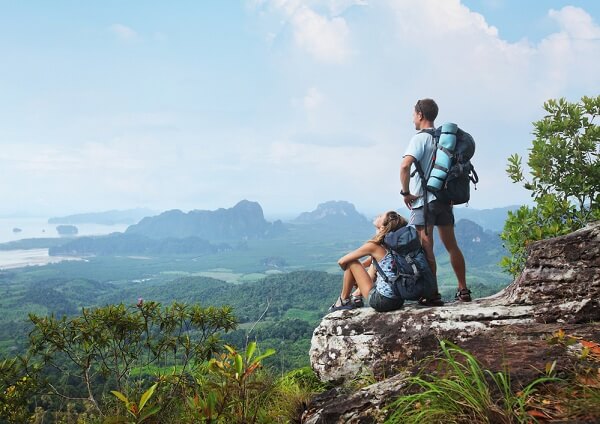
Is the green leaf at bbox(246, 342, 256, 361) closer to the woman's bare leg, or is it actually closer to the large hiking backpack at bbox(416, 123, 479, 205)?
the woman's bare leg

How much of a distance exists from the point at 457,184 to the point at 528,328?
178cm

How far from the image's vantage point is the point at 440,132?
5184mm

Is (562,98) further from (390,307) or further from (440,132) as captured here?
(390,307)

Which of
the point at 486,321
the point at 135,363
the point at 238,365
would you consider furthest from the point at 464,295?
the point at 135,363

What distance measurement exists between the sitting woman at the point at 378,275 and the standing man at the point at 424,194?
0.25 m

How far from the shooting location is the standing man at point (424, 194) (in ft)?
17.0

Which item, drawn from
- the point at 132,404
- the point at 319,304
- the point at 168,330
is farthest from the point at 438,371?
the point at 319,304

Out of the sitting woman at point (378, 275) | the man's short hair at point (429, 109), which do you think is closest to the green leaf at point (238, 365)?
the sitting woman at point (378, 275)

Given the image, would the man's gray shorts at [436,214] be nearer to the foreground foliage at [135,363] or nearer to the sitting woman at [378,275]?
the sitting woman at [378,275]

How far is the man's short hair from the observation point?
17.3 ft

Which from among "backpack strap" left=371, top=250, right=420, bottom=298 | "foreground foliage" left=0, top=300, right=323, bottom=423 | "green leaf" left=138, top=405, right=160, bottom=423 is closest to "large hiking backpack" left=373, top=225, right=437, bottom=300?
"backpack strap" left=371, top=250, right=420, bottom=298

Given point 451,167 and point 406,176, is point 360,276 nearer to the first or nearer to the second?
point 406,176

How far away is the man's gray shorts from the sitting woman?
0.58 feet

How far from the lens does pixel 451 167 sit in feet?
16.7
